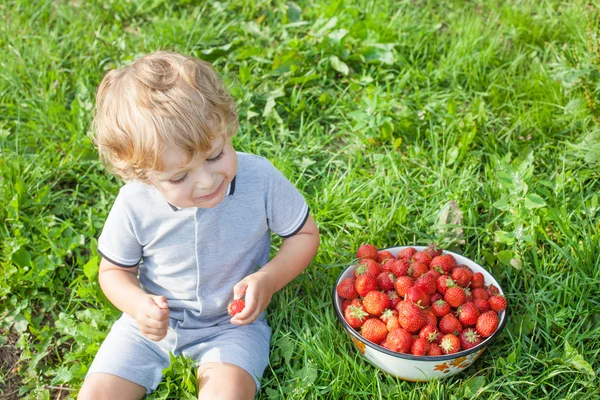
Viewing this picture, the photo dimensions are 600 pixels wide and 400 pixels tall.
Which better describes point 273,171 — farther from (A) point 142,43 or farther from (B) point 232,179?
(A) point 142,43

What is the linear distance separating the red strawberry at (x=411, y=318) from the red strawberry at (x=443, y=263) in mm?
220

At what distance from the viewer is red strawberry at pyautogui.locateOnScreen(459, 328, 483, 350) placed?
6.82ft

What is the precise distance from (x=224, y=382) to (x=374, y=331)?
476 millimetres

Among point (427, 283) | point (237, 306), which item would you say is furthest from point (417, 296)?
point (237, 306)

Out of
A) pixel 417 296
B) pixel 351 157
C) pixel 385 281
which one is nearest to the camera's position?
pixel 417 296

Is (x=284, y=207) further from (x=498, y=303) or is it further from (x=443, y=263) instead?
(x=498, y=303)

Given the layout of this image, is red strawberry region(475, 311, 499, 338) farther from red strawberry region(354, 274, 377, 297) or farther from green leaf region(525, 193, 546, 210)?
green leaf region(525, 193, 546, 210)

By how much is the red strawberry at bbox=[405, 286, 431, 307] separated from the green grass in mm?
257

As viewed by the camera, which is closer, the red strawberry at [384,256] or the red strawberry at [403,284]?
the red strawberry at [403,284]

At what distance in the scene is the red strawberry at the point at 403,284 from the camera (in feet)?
7.14

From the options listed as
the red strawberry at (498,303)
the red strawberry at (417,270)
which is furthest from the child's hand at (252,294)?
the red strawberry at (498,303)

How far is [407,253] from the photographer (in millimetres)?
2355

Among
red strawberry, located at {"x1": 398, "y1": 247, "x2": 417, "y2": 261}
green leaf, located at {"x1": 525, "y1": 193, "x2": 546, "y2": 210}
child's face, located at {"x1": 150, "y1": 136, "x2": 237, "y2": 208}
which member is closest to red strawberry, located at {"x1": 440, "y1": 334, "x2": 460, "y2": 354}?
red strawberry, located at {"x1": 398, "y1": 247, "x2": 417, "y2": 261}

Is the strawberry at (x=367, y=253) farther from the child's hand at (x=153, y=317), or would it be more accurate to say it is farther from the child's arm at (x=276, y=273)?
the child's hand at (x=153, y=317)
